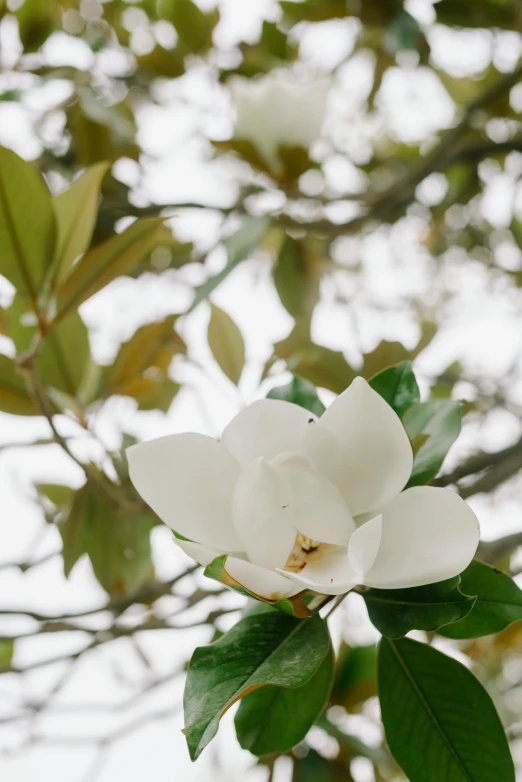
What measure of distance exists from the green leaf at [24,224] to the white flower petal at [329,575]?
12.0 inches

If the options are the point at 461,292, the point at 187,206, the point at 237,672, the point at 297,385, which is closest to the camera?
the point at 237,672

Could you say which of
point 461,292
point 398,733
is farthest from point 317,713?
point 461,292

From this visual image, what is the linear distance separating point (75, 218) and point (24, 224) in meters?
0.05

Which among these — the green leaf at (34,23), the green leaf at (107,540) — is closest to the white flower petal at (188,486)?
the green leaf at (107,540)

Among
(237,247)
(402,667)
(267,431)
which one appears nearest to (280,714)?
(402,667)

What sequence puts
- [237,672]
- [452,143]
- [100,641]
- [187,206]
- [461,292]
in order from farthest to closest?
1. [461,292]
2. [452,143]
3. [187,206]
4. [100,641]
5. [237,672]

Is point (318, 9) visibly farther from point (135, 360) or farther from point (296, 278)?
point (135, 360)

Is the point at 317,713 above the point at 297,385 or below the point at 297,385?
below

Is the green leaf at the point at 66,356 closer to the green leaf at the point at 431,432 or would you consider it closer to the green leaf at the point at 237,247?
the green leaf at the point at 237,247

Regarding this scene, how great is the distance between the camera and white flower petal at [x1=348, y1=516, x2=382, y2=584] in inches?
11.0

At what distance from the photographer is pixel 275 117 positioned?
780 mm

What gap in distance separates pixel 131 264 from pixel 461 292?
4.95 ft

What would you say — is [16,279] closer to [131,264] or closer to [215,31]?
[131,264]

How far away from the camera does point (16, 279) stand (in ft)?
1.56
